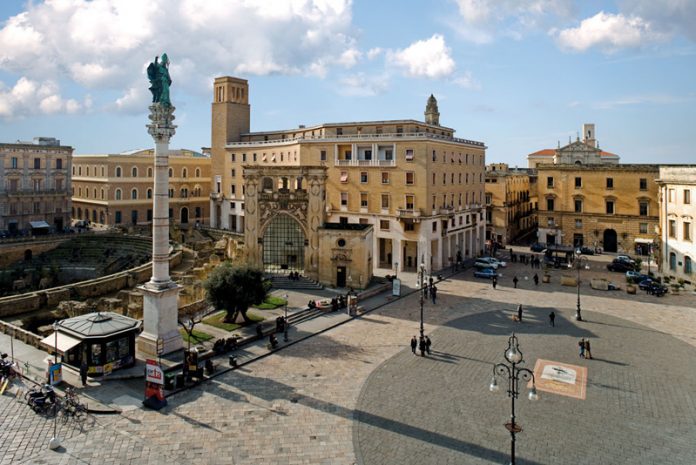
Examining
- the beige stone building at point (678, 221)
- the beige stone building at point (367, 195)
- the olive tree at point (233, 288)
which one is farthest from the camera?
the beige stone building at point (678, 221)

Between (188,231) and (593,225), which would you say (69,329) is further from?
(593,225)

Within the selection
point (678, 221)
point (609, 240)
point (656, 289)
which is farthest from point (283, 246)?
point (609, 240)

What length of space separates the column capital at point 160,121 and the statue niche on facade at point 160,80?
31 centimetres

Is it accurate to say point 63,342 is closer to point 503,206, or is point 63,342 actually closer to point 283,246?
point 283,246

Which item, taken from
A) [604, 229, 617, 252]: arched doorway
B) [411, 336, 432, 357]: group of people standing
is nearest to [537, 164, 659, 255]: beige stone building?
[604, 229, 617, 252]: arched doorway

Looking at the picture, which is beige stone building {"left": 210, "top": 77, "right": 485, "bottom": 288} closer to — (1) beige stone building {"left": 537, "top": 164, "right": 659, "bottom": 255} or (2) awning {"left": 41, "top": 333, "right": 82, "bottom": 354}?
(1) beige stone building {"left": 537, "top": 164, "right": 659, "bottom": 255}

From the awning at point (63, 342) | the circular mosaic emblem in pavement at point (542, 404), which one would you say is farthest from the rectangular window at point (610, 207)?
the awning at point (63, 342)

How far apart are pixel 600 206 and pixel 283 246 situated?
40.8m

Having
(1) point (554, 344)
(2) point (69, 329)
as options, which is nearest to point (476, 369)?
(1) point (554, 344)

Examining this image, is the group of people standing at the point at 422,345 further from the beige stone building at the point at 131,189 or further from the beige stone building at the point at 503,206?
the beige stone building at the point at 131,189

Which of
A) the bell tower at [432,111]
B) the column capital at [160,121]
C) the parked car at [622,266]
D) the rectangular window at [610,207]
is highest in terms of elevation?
the bell tower at [432,111]

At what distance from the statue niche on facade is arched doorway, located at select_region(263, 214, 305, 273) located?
20035 millimetres

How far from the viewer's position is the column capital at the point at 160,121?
28.3m

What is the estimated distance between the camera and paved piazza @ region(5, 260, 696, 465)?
1812 centimetres
